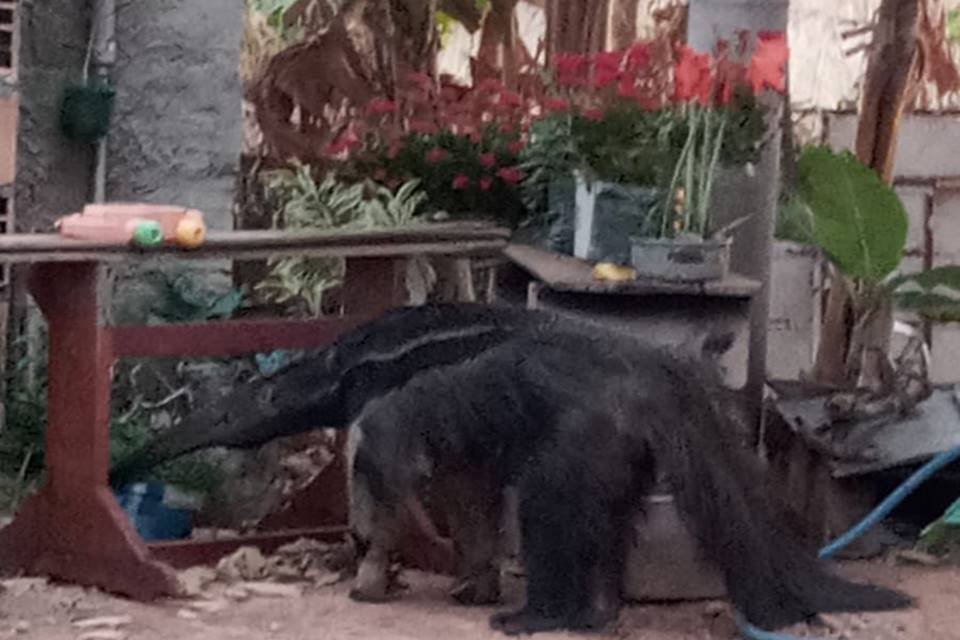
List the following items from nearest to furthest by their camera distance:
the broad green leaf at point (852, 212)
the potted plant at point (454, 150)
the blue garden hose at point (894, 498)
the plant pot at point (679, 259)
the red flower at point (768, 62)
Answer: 1. the plant pot at point (679, 259)
2. the red flower at point (768, 62)
3. the blue garden hose at point (894, 498)
4. the potted plant at point (454, 150)
5. the broad green leaf at point (852, 212)

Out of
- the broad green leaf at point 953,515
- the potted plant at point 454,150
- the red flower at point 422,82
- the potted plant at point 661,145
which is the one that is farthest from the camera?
the red flower at point 422,82

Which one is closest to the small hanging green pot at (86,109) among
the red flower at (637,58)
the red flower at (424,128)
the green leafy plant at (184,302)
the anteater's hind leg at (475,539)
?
the green leafy plant at (184,302)

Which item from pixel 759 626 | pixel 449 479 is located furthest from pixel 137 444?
pixel 759 626

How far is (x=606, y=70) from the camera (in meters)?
4.64

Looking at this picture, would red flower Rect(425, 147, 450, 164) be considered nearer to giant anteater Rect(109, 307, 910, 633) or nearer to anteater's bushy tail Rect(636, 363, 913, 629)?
giant anteater Rect(109, 307, 910, 633)

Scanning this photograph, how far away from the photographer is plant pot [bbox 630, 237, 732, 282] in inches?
167

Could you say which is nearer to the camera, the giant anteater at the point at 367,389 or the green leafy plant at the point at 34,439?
the giant anteater at the point at 367,389

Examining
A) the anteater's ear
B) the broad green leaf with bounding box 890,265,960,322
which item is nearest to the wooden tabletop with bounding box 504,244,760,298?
the anteater's ear

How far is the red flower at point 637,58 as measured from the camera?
4.64 metres

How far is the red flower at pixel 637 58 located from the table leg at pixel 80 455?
1.64m

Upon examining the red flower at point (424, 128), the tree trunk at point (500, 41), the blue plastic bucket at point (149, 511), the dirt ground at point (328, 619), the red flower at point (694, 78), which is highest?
the tree trunk at point (500, 41)

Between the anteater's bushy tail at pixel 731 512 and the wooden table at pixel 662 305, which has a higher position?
the wooden table at pixel 662 305

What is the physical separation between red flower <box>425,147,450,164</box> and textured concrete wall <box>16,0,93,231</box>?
1.18 m

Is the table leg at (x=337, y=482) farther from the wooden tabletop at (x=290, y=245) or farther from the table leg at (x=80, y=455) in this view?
the table leg at (x=80, y=455)
